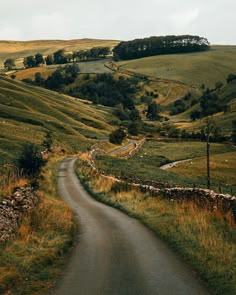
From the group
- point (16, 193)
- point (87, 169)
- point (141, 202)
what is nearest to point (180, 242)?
point (16, 193)

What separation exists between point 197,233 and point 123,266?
4.15 metres

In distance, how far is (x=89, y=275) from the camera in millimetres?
12922

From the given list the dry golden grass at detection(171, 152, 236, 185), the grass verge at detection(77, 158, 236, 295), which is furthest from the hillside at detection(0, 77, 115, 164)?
the grass verge at detection(77, 158, 236, 295)

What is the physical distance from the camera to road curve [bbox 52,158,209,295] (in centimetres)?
1162

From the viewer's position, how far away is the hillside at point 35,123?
79.2m

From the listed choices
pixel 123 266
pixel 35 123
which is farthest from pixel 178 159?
pixel 123 266

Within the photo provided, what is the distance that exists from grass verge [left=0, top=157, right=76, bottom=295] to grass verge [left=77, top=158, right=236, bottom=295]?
4.16 metres

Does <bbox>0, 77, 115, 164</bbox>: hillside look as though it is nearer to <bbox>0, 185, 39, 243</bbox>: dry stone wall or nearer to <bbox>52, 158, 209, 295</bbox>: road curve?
<bbox>0, 185, 39, 243</bbox>: dry stone wall

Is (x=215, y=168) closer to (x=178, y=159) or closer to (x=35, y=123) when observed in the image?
(x=178, y=159)

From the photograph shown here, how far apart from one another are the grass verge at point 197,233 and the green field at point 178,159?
3917 centimetres

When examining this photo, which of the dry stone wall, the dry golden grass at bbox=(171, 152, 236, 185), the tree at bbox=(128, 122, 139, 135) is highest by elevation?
the dry stone wall

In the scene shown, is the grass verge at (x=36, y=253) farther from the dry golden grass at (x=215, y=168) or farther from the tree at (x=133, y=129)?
the tree at (x=133, y=129)

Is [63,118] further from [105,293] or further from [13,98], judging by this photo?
[105,293]

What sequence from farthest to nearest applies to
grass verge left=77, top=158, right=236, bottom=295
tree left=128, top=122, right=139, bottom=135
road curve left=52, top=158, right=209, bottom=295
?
1. tree left=128, top=122, right=139, bottom=135
2. grass verge left=77, top=158, right=236, bottom=295
3. road curve left=52, top=158, right=209, bottom=295
